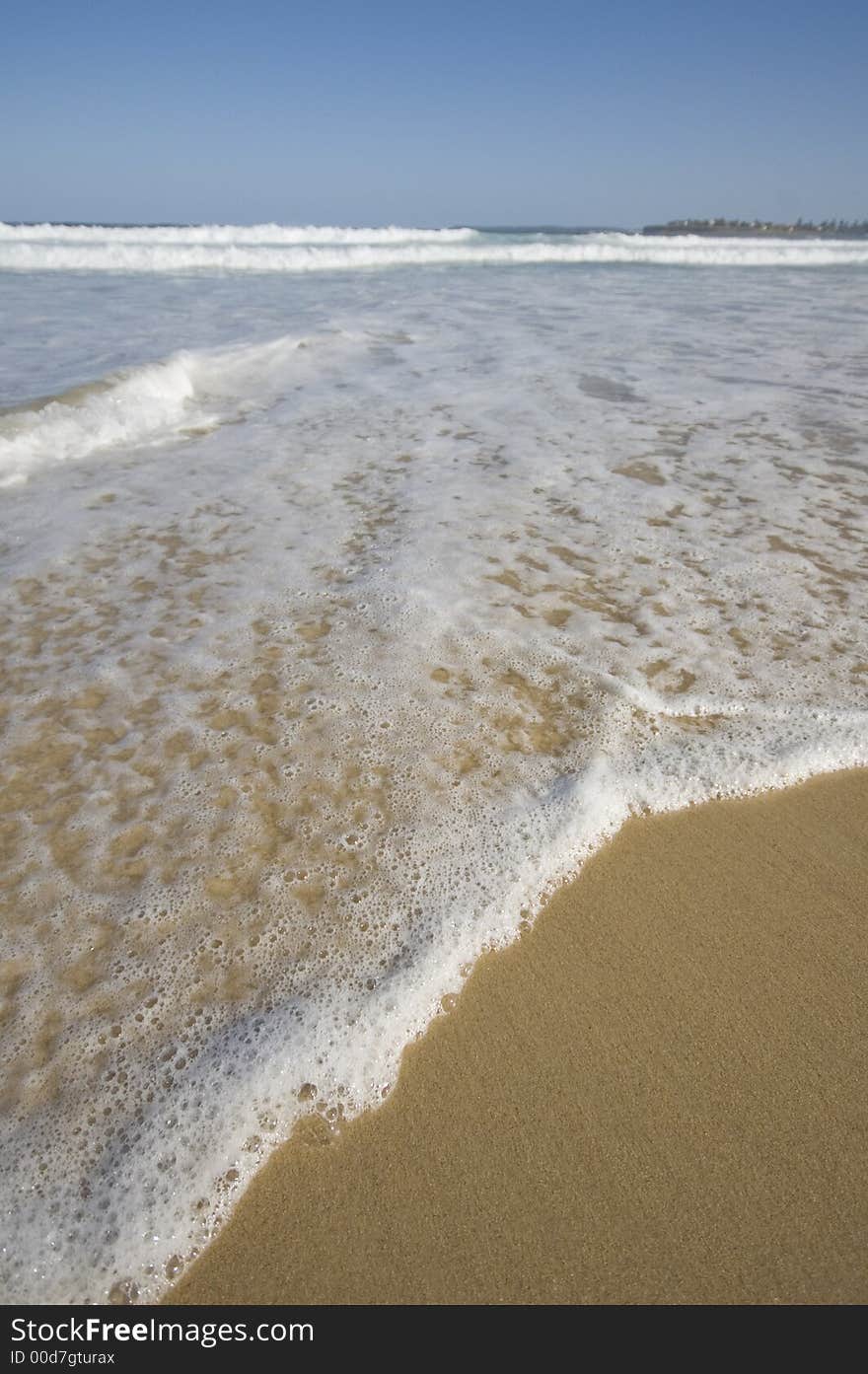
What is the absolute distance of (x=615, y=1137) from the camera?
132cm

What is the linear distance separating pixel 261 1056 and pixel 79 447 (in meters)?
4.10

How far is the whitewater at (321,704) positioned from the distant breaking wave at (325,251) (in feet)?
38.8

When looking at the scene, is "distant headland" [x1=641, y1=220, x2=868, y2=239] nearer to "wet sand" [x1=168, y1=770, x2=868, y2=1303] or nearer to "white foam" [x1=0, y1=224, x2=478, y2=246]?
"white foam" [x1=0, y1=224, x2=478, y2=246]

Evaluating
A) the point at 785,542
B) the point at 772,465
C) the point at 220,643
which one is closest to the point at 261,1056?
the point at 220,643

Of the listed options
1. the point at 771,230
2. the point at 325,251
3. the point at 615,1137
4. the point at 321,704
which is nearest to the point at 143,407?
the point at 321,704

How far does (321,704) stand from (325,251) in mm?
18613

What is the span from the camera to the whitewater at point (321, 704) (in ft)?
4.55

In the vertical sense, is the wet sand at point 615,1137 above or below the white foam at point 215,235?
below

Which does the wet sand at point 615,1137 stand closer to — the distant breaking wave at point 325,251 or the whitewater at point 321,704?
the whitewater at point 321,704

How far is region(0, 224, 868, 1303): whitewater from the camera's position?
54.6 inches

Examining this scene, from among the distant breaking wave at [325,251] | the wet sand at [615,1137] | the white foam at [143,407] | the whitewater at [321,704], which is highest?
the distant breaking wave at [325,251]

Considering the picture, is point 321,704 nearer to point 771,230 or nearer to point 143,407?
point 143,407

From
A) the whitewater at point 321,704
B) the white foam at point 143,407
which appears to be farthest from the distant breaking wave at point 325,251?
the whitewater at point 321,704
